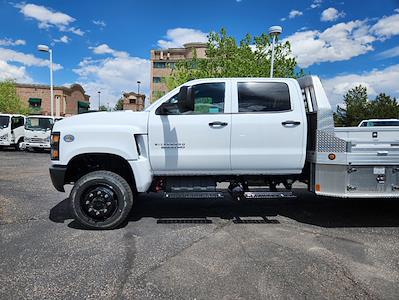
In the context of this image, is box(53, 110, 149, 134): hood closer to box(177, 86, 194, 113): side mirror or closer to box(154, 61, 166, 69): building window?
box(177, 86, 194, 113): side mirror

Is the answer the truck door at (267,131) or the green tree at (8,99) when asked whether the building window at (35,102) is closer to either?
the green tree at (8,99)

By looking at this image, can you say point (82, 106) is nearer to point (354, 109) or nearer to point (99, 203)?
point (354, 109)

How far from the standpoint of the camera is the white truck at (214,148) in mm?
4695

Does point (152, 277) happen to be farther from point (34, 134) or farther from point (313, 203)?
point (34, 134)

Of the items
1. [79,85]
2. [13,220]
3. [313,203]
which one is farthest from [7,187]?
[79,85]

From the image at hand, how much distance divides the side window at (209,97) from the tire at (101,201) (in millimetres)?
1663

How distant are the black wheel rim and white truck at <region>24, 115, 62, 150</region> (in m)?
13.5

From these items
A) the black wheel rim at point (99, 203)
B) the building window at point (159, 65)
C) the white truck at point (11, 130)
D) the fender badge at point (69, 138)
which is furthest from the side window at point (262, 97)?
the building window at point (159, 65)

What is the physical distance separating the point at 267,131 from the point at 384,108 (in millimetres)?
→ 36870

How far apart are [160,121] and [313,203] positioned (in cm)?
375

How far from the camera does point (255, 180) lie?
17.1 feet

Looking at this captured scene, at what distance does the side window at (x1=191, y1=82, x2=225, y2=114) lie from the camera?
491cm

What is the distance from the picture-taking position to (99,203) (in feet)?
15.5

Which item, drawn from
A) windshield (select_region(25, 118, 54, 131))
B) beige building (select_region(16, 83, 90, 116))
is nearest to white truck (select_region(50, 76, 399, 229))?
windshield (select_region(25, 118, 54, 131))
